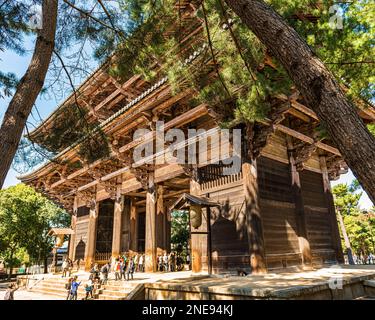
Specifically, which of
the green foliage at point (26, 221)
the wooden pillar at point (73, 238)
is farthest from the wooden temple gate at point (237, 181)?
the green foliage at point (26, 221)

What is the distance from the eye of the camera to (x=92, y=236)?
15.3 m

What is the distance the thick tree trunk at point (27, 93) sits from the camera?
365 centimetres

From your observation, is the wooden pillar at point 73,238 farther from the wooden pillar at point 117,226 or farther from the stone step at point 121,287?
the stone step at point 121,287

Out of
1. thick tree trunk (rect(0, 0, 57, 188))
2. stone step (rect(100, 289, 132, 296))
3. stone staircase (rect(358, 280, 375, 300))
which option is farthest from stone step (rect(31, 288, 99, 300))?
stone staircase (rect(358, 280, 375, 300))

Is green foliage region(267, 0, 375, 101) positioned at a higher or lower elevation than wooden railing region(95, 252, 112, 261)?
higher

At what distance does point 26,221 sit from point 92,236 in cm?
1245

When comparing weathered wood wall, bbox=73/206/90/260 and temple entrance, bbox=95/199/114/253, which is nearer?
temple entrance, bbox=95/199/114/253

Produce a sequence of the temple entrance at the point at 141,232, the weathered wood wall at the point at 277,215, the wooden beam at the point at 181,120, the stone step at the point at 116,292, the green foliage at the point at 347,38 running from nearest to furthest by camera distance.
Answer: the green foliage at the point at 347,38 → the stone step at the point at 116,292 → the weathered wood wall at the point at 277,215 → the wooden beam at the point at 181,120 → the temple entrance at the point at 141,232

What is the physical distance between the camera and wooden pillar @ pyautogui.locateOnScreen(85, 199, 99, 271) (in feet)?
48.5

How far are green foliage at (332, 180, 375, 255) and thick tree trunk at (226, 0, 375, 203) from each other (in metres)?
27.0

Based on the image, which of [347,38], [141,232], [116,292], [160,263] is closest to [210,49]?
[347,38]

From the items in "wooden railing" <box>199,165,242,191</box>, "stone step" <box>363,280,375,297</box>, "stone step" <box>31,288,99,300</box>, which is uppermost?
"wooden railing" <box>199,165,242,191</box>

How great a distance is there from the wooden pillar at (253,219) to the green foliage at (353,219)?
2105cm

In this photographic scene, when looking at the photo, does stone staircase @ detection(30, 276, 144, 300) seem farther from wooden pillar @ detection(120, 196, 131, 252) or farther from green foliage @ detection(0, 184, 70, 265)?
green foliage @ detection(0, 184, 70, 265)
